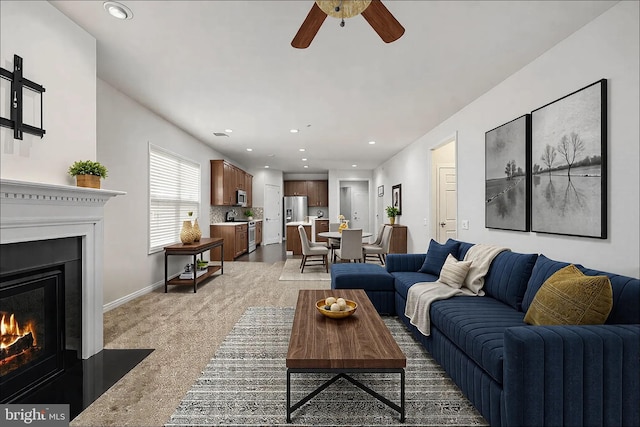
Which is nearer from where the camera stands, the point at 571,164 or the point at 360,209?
the point at 571,164

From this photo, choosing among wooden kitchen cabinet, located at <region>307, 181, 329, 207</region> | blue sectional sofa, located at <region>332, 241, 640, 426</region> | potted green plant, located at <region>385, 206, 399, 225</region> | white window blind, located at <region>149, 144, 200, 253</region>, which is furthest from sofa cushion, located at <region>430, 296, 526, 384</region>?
wooden kitchen cabinet, located at <region>307, 181, 329, 207</region>

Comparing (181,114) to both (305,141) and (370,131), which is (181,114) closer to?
(305,141)

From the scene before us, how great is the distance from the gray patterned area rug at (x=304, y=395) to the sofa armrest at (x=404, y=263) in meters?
1.34

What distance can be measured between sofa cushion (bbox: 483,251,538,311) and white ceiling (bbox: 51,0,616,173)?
181cm

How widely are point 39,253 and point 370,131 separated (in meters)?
4.85

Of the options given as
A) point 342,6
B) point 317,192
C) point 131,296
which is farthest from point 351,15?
point 317,192

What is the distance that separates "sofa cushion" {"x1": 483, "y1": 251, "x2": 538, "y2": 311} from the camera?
2.47 meters

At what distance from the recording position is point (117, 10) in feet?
7.43

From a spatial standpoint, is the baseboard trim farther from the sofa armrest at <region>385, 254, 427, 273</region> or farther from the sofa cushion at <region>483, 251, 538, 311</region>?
the sofa cushion at <region>483, 251, 538, 311</region>

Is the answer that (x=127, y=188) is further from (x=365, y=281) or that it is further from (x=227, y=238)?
(x=227, y=238)

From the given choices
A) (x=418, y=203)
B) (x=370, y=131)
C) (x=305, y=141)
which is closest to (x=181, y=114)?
(x=305, y=141)

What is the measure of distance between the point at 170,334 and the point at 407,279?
95.3 inches

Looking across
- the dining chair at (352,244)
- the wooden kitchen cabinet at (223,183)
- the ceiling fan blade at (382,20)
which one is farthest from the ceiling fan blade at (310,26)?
the wooden kitchen cabinet at (223,183)

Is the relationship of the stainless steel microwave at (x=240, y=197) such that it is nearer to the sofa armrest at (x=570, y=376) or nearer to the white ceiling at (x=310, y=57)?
the white ceiling at (x=310, y=57)
